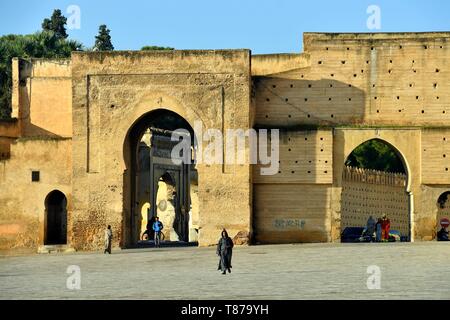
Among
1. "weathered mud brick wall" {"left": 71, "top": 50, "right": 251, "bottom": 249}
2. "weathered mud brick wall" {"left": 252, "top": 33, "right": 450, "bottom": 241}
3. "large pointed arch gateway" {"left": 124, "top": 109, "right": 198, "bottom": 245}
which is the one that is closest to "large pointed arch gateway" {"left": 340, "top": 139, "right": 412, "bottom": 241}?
"large pointed arch gateway" {"left": 124, "top": 109, "right": 198, "bottom": 245}

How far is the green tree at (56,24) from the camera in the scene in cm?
7975

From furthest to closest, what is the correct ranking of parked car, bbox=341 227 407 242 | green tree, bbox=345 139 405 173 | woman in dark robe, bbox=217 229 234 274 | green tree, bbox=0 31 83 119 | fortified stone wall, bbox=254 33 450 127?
green tree, bbox=345 139 405 173 → green tree, bbox=0 31 83 119 → parked car, bbox=341 227 407 242 → fortified stone wall, bbox=254 33 450 127 → woman in dark robe, bbox=217 229 234 274

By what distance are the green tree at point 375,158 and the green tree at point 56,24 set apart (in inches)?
924

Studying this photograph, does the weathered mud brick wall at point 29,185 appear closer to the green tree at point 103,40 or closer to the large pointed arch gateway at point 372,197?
the large pointed arch gateway at point 372,197

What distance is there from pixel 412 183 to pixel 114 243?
913 cm

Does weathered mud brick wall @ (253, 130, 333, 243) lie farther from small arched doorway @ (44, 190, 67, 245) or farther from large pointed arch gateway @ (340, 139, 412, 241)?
large pointed arch gateway @ (340, 139, 412, 241)

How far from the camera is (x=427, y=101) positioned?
125 feet

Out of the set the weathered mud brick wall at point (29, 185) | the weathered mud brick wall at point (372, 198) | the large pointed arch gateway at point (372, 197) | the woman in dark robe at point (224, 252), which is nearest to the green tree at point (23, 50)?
the large pointed arch gateway at point (372, 197)

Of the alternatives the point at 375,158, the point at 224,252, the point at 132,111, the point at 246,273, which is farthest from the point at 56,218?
the point at 375,158

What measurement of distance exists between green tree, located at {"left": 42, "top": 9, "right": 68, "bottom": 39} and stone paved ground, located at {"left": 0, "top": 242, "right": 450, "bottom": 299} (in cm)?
4454

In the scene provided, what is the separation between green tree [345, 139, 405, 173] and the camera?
65312 mm
